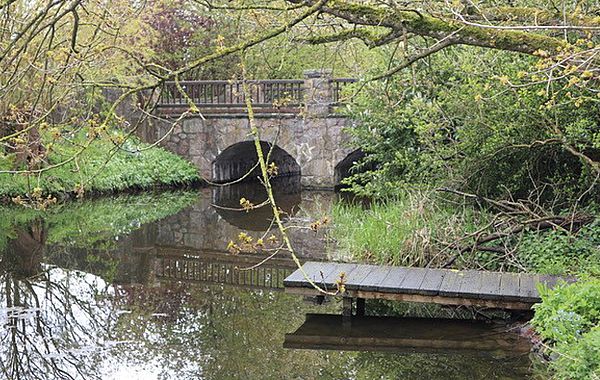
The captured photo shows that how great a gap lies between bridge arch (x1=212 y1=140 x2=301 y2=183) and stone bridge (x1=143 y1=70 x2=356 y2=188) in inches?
2.3

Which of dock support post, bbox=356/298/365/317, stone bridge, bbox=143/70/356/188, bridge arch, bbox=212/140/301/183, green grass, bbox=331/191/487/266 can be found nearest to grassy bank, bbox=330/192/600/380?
green grass, bbox=331/191/487/266

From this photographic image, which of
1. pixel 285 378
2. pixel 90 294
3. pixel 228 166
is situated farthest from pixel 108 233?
pixel 228 166

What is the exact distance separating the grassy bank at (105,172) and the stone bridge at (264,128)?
2.09 feet

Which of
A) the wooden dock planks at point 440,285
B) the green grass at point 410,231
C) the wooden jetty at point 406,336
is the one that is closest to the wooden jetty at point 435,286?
the wooden dock planks at point 440,285

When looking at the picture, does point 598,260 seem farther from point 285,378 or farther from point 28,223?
point 28,223

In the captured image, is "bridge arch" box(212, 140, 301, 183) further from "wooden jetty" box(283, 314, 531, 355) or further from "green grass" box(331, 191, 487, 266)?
"wooden jetty" box(283, 314, 531, 355)

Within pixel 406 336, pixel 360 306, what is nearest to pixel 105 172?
pixel 360 306

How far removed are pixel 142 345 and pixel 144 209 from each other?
31.5 feet

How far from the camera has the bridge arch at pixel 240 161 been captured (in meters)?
21.8

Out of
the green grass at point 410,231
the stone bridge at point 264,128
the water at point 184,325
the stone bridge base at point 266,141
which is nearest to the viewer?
the water at point 184,325

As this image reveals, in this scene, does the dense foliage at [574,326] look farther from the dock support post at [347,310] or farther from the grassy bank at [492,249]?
the dock support post at [347,310]

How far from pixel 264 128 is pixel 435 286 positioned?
13.3 m

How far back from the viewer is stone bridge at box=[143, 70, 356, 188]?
19797 mm

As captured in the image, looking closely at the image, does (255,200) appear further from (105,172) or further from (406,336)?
(406,336)
